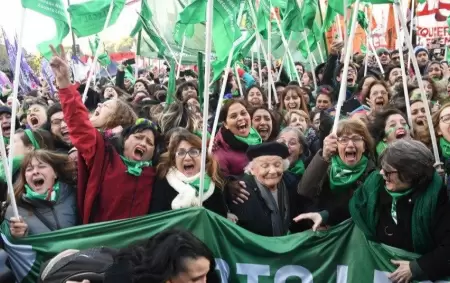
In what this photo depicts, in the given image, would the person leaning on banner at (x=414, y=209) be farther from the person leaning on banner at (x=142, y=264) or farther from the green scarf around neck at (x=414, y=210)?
the person leaning on banner at (x=142, y=264)

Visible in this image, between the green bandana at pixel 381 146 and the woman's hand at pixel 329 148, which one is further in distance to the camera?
the green bandana at pixel 381 146

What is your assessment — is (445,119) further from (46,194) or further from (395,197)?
(46,194)

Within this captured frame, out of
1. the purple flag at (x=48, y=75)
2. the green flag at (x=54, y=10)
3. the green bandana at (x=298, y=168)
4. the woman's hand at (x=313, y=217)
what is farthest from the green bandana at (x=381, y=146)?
the purple flag at (x=48, y=75)

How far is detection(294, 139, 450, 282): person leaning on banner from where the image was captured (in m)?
2.88

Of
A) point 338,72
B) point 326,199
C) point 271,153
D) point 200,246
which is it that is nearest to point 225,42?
point 271,153

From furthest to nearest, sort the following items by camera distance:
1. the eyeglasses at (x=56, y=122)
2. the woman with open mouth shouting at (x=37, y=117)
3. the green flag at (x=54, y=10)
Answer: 1. the woman with open mouth shouting at (x=37, y=117)
2. the eyeglasses at (x=56, y=122)
3. the green flag at (x=54, y=10)

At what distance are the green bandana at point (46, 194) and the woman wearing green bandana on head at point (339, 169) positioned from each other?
4.77ft

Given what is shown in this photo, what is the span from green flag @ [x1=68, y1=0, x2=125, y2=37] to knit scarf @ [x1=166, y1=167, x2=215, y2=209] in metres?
3.29

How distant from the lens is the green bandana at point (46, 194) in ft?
11.7

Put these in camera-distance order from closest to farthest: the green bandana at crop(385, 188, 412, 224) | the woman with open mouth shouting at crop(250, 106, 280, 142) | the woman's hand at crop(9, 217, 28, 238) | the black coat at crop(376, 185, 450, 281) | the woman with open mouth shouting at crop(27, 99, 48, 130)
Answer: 1. the black coat at crop(376, 185, 450, 281)
2. the green bandana at crop(385, 188, 412, 224)
3. the woman's hand at crop(9, 217, 28, 238)
4. the woman with open mouth shouting at crop(250, 106, 280, 142)
5. the woman with open mouth shouting at crop(27, 99, 48, 130)

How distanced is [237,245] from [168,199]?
55cm

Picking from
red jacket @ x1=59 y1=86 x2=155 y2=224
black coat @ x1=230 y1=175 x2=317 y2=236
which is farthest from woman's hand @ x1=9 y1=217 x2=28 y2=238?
black coat @ x1=230 y1=175 x2=317 y2=236

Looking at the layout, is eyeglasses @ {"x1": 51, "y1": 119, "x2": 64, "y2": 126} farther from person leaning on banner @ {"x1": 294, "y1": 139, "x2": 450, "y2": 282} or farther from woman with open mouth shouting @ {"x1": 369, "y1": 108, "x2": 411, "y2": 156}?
person leaning on banner @ {"x1": 294, "y1": 139, "x2": 450, "y2": 282}

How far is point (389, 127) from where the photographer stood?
14.3 feet
